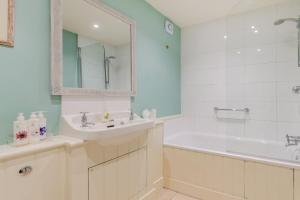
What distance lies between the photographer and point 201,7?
2.49 meters

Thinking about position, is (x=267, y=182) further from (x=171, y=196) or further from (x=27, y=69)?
(x=27, y=69)

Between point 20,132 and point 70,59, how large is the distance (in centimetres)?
67

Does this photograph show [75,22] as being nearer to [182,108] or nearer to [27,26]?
[27,26]

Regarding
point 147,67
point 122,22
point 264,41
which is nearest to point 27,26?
point 122,22

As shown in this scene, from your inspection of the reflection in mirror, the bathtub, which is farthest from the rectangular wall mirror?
the bathtub

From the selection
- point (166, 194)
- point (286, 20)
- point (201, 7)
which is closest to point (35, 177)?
point (166, 194)

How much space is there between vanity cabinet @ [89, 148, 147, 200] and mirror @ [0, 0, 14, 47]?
101cm

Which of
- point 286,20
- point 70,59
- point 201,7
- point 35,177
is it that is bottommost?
point 35,177

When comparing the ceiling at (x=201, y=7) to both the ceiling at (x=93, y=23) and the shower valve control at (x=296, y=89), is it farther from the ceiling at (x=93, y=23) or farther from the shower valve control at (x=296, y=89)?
the shower valve control at (x=296, y=89)

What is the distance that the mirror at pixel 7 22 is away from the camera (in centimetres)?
109

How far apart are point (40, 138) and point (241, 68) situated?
2.62 metres

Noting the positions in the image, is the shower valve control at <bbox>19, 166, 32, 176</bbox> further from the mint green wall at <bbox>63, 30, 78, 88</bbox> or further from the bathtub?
the bathtub

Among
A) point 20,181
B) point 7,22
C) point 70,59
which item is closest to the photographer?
point 20,181

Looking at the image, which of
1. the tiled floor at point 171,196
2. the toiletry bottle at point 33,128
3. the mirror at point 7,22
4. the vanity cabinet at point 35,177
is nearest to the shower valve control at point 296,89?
the tiled floor at point 171,196
